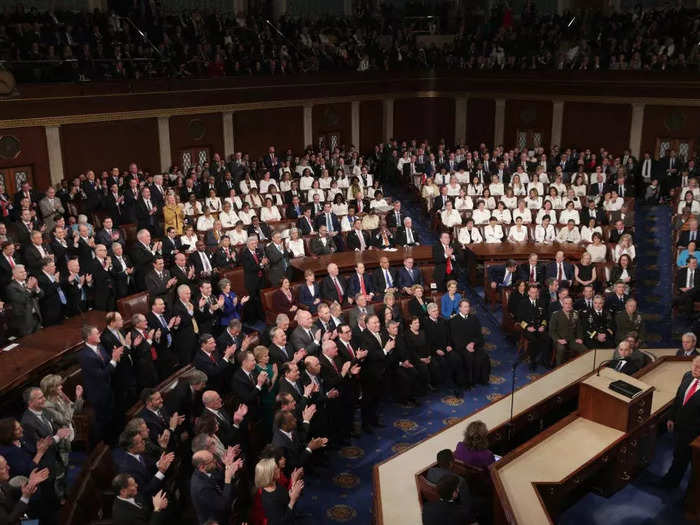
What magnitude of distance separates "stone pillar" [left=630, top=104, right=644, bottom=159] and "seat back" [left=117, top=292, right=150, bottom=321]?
1467 cm

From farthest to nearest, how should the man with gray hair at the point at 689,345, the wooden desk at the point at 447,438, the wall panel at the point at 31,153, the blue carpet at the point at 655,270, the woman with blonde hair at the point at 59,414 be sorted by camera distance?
1. the wall panel at the point at 31,153
2. the blue carpet at the point at 655,270
3. the man with gray hair at the point at 689,345
4. the woman with blonde hair at the point at 59,414
5. the wooden desk at the point at 447,438

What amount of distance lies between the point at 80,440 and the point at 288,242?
5540mm

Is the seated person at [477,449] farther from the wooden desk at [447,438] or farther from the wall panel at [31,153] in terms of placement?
the wall panel at [31,153]

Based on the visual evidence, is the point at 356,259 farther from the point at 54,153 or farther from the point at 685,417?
the point at 54,153

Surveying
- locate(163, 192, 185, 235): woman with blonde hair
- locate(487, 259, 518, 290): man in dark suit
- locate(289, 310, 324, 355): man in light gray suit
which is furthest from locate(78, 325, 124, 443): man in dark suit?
locate(487, 259, 518, 290): man in dark suit

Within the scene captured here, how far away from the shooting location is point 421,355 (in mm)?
8891

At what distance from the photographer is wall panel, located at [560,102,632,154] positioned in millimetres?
19125

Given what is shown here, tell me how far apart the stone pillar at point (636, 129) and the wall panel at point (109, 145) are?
12545 millimetres

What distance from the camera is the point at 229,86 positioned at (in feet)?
57.2

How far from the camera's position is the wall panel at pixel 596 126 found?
19.1 meters

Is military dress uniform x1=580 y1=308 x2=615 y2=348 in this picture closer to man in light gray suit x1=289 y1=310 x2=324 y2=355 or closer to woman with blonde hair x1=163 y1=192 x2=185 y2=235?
man in light gray suit x1=289 y1=310 x2=324 y2=355

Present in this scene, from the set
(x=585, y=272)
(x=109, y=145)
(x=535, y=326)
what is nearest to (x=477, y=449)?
(x=535, y=326)

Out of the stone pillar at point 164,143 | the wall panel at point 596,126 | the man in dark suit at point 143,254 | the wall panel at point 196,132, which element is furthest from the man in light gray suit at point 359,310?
the wall panel at point 596,126

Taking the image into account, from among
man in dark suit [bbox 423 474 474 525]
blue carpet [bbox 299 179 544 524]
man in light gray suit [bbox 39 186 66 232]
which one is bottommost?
blue carpet [bbox 299 179 544 524]
